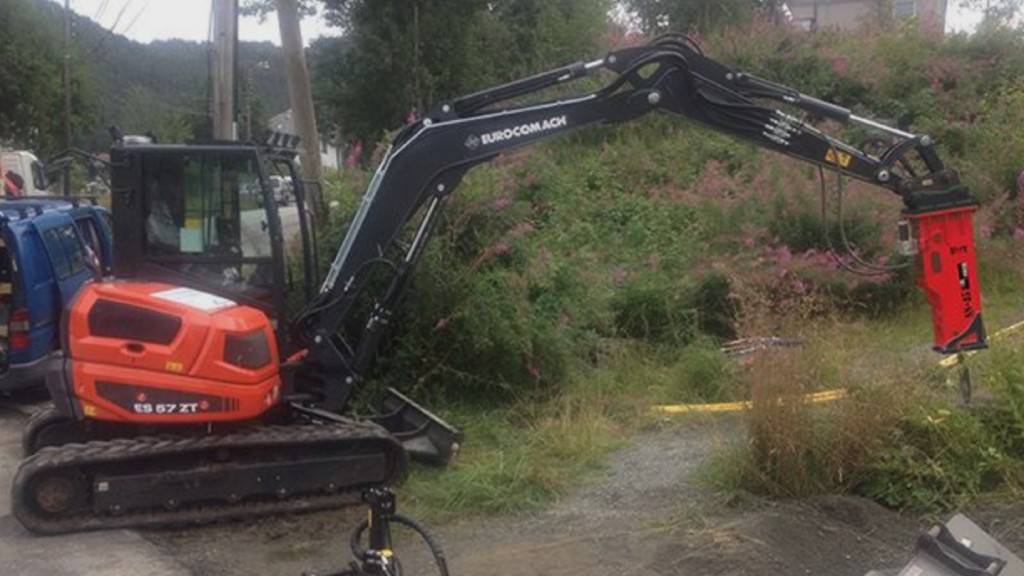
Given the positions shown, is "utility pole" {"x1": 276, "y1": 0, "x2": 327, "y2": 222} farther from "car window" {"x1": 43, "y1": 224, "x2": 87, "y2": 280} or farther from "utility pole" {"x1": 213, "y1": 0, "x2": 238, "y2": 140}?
"car window" {"x1": 43, "y1": 224, "x2": 87, "y2": 280}

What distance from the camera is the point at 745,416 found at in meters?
7.43

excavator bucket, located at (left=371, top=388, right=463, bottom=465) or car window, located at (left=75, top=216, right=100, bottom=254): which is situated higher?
car window, located at (left=75, top=216, right=100, bottom=254)

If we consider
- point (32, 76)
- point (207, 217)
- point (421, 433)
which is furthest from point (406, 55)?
point (421, 433)

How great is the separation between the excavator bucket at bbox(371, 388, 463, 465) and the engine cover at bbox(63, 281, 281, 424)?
1.26m

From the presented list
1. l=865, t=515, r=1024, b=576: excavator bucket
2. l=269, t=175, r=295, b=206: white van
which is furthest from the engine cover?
l=865, t=515, r=1024, b=576: excavator bucket

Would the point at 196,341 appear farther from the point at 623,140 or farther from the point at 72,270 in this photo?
the point at 623,140

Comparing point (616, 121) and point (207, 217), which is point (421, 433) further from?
point (616, 121)

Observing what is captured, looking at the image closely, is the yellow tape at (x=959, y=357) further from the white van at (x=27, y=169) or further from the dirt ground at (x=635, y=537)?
the white van at (x=27, y=169)

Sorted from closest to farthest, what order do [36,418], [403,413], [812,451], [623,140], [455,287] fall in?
[812,451] → [36,418] → [403,413] → [455,287] → [623,140]

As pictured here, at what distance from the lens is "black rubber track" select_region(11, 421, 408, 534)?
7305 mm

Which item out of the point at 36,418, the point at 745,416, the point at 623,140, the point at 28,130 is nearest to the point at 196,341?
the point at 36,418

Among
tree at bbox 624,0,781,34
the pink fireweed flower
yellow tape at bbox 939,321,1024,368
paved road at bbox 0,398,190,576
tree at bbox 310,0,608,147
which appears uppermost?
tree at bbox 624,0,781,34

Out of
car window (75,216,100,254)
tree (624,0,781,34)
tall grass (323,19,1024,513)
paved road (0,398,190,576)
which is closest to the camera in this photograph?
paved road (0,398,190,576)

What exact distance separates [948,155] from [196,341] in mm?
13745
